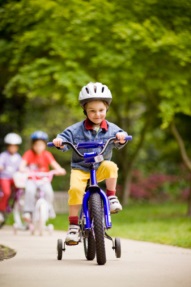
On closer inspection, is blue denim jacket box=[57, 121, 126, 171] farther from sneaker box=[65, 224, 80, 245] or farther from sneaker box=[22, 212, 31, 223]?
sneaker box=[22, 212, 31, 223]

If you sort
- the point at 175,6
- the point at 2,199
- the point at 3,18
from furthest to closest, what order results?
the point at 3,18
the point at 175,6
the point at 2,199

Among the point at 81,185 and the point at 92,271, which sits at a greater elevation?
the point at 81,185

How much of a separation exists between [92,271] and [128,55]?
30.9ft

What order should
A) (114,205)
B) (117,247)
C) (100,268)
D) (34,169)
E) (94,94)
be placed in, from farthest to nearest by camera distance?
(34,169) → (117,247) → (94,94) → (114,205) → (100,268)

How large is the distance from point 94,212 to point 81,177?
21.8 inches

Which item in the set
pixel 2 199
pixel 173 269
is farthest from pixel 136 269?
pixel 2 199

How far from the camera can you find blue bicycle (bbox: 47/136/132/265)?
27.9ft

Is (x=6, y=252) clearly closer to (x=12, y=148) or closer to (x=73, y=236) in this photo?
(x=73, y=236)

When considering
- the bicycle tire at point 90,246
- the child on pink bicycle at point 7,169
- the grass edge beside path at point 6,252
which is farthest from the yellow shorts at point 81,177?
the child on pink bicycle at point 7,169

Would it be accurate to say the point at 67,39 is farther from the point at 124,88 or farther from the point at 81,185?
the point at 81,185

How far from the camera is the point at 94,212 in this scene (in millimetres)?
8586

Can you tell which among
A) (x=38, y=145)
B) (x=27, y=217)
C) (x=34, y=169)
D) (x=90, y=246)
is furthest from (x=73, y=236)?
(x=34, y=169)

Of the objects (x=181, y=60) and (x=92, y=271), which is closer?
(x=92, y=271)

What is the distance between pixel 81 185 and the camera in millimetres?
8977
